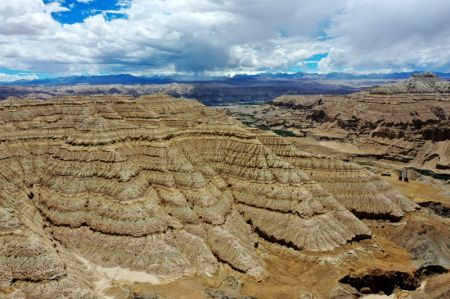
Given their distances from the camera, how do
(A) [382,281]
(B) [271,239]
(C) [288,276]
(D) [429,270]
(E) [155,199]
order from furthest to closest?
1. (B) [271,239]
2. (E) [155,199]
3. (D) [429,270]
4. (C) [288,276]
5. (A) [382,281]

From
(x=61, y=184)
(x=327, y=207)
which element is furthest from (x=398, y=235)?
(x=61, y=184)

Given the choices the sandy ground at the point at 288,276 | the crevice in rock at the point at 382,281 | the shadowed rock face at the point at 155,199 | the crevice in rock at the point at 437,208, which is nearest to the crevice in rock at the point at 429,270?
the sandy ground at the point at 288,276

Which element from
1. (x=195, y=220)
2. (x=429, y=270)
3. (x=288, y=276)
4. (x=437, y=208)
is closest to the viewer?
(x=288, y=276)

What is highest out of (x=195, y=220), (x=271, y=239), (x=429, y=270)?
(x=195, y=220)

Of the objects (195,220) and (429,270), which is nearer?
(429,270)

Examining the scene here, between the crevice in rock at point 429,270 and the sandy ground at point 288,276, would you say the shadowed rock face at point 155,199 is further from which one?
the crevice in rock at point 429,270

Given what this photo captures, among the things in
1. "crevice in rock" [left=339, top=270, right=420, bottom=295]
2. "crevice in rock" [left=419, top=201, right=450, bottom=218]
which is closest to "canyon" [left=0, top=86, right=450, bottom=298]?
"crevice in rock" [left=339, top=270, right=420, bottom=295]

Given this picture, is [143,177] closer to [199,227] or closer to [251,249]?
[199,227]

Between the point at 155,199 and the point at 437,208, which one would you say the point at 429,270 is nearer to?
the point at 437,208

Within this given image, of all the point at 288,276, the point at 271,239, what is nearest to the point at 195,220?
the point at 271,239
